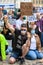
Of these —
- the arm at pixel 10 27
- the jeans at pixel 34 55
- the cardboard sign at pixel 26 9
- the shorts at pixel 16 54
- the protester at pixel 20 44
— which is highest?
the cardboard sign at pixel 26 9

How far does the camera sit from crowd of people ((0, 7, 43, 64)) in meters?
5.37

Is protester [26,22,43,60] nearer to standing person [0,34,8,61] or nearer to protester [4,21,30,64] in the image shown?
protester [4,21,30,64]

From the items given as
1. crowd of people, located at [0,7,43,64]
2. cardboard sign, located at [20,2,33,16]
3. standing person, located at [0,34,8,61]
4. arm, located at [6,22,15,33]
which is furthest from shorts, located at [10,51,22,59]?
cardboard sign, located at [20,2,33,16]

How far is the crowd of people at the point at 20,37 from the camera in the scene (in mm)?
5375

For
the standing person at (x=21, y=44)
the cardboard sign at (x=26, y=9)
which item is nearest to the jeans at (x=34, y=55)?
the standing person at (x=21, y=44)

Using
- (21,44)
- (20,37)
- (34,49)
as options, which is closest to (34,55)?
(34,49)

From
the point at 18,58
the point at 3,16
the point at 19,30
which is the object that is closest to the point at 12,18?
the point at 3,16

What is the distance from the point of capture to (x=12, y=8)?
21.9 feet

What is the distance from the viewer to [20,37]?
213 inches

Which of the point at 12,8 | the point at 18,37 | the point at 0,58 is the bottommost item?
the point at 0,58

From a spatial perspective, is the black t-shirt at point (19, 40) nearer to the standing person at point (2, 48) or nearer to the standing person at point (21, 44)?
the standing person at point (21, 44)

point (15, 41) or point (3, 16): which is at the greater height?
point (3, 16)

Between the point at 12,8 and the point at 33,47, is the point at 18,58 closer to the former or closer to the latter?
the point at 33,47

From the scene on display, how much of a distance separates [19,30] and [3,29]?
2.31ft
